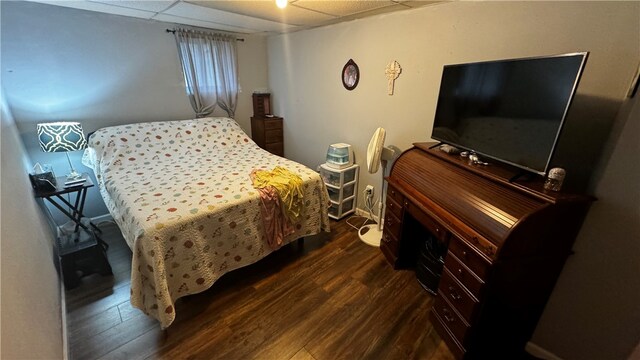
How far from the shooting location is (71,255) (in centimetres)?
192

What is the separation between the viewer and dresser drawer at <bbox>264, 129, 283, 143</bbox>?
3.83 meters

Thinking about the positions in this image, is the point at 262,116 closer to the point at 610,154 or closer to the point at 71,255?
the point at 71,255

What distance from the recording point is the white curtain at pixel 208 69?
3152 millimetres

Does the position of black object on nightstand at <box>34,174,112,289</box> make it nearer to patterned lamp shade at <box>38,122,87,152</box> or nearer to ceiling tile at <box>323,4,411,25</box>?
patterned lamp shade at <box>38,122,87,152</box>

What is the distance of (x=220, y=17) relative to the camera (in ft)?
8.59

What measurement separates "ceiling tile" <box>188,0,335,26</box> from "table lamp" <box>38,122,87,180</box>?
1.46 meters

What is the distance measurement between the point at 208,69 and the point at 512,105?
330cm

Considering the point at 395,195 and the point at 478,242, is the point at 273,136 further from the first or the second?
the point at 478,242

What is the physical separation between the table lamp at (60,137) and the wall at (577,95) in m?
2.52

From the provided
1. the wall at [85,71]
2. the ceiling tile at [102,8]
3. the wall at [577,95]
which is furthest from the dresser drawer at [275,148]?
the ceiling tile at [102,8]

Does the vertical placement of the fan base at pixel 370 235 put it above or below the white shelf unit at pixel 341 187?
below

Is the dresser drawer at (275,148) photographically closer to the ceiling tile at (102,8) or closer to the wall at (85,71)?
the wall at (85,71)

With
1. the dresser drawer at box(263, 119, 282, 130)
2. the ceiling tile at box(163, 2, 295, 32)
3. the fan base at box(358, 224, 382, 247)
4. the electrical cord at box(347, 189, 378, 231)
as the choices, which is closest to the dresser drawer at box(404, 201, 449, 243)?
the fan base at box(358, 224, 382, 247)

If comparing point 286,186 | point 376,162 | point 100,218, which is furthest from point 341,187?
point 100,218
